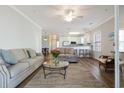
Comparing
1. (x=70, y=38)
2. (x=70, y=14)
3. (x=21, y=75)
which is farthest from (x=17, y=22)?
(x=70, y=38)

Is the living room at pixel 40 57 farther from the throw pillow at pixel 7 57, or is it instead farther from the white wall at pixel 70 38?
the white wall at pixel 70 38

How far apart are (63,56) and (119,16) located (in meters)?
6.15

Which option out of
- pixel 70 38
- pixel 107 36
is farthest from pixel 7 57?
pixel 70 38

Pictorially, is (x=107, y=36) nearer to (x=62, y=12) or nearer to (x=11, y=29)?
(x=62, y=12)

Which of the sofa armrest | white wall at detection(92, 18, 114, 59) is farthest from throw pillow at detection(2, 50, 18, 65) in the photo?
white wall at detection(92, 18, 114, 59)

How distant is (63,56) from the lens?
8.76 meters

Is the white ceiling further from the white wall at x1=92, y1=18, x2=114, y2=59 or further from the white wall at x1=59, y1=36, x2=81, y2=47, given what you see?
the white wall at x1=59, y1=36, x2=81, y2=47

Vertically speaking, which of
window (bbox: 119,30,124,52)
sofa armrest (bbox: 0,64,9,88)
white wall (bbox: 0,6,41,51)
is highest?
white wall (bbox: 0,6,41,51)

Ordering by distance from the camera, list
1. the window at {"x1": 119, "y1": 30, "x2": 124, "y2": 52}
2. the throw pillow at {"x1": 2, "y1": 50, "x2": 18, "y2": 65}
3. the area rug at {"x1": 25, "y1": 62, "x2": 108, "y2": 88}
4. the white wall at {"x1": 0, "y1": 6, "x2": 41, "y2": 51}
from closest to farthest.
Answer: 1. the window at {"x1": 119, "y1": 30, "x2": 124, "y2": 52}
2. the area rug at {"x1": 25, "y1": 62, "x2": 108, "y2": 88}
3. the throw pillow at {"x1": 2, "y1": 50, "x2": 18, "y2": 65}
4. the white wall at {"x1": 0, "y1": 6, "x2": 41, "y2": 51}

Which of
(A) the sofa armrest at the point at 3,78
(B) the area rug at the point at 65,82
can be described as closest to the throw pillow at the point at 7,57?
(B) the area rug at the point at 65,82

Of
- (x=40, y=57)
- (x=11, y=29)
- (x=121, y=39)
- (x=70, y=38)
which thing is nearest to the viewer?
(x=121, y=39)

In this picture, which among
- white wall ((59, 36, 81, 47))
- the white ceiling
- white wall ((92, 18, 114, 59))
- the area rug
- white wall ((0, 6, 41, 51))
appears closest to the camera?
the area rug

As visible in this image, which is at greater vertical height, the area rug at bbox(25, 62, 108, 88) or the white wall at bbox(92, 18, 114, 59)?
the white wall at bbox(92, 18, 114, 59)
